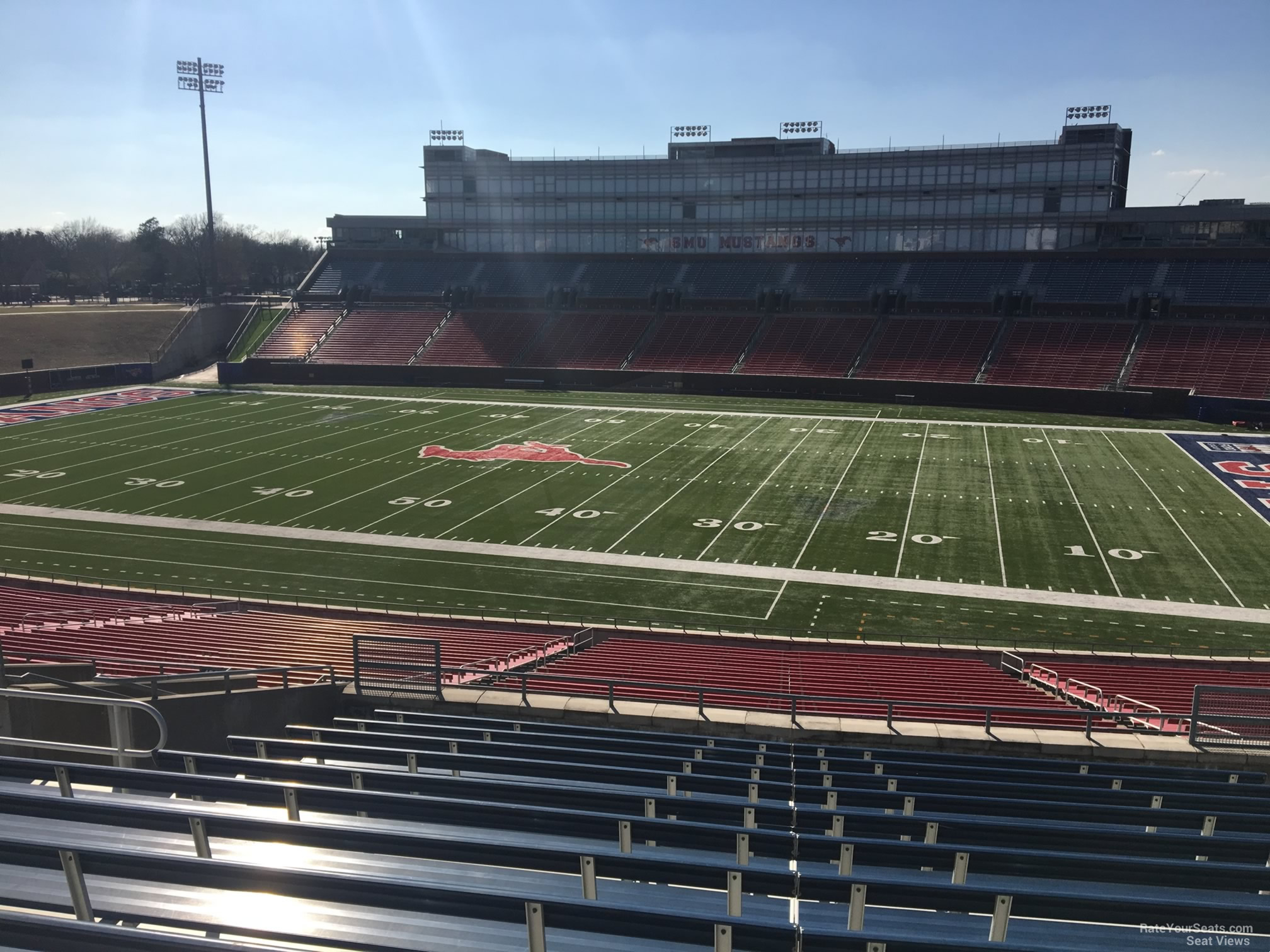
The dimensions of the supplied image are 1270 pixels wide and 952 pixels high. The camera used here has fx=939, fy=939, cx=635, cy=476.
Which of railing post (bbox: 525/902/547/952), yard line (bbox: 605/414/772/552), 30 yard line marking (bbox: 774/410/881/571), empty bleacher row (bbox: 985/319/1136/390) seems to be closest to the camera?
railing post (bbox: 525/902/547/952)

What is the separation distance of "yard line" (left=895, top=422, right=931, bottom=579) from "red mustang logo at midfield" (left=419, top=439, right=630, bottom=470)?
1180 centimetres

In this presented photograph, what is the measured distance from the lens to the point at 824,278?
231ft

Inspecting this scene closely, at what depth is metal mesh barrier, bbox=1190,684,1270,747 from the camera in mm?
10469

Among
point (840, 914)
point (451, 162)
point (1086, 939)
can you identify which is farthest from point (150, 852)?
point (451, 162)

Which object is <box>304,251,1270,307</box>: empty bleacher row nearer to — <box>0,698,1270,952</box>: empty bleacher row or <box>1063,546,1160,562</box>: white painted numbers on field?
<box>1063,546,1160,562</box>: white painted numbers on field

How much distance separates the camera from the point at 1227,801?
8.19 m

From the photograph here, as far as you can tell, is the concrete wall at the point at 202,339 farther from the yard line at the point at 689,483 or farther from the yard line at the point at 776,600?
the yard line at the point at 776,600

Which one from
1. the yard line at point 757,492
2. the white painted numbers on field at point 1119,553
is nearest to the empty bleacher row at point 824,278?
the yard line at point 757,492

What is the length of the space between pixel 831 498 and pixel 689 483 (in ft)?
18.7

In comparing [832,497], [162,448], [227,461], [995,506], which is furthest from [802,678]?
[162,448]

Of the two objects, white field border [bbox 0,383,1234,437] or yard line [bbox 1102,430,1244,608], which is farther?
white field border [bbox 0,383,1234,437]

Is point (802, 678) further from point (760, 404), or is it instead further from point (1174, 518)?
point (760, 404)

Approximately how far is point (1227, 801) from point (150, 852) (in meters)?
8.41

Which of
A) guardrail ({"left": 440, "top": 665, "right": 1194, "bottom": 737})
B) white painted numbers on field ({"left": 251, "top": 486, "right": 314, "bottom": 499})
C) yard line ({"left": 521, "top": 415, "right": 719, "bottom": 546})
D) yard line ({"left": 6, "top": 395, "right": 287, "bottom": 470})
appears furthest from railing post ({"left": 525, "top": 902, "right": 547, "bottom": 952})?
yard line ({"left": 6, "top": 395, "right": 287, "bottom": 470})
